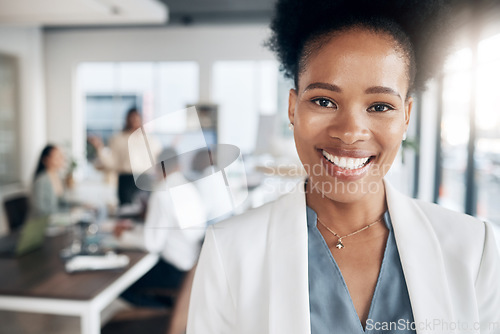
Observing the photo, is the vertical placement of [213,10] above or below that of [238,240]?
above

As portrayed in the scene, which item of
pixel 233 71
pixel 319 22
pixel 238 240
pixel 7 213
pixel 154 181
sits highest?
pixel 233 71

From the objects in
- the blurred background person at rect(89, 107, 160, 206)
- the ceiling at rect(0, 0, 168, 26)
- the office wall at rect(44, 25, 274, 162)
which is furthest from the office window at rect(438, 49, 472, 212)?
the office wall at rect(44, 25, 274, 162)

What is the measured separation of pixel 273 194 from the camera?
3.07 ft

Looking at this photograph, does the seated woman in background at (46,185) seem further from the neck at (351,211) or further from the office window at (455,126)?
the office window at (455,126)

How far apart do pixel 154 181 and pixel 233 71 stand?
18.6 feet

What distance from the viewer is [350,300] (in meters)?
0.74

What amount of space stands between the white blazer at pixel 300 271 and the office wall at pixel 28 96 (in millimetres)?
6148

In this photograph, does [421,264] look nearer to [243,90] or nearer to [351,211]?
[351,211]

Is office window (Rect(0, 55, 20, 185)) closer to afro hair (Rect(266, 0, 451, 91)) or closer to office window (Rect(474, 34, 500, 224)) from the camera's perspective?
afro hair (Rect(266, 0, 451, 91))

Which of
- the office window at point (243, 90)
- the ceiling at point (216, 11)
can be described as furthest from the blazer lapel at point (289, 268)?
the office window at point (243, 90)

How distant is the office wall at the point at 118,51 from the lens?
240 inches

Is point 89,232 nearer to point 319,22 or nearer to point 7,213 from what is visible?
point 7,213

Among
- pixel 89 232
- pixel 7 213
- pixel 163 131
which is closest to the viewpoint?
pixel 163 131

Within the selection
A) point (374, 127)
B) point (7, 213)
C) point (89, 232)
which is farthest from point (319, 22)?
point (7, 213)
